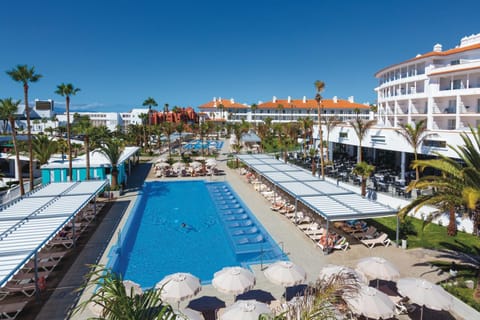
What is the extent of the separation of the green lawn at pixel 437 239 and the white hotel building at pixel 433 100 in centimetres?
A: 590

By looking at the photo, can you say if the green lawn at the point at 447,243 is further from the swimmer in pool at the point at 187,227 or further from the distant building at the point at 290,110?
the distant building at the point at 290,110

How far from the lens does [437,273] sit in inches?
535

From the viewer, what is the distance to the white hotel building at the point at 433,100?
25.6 m

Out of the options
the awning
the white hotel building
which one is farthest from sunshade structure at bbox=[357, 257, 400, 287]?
the white hotel building

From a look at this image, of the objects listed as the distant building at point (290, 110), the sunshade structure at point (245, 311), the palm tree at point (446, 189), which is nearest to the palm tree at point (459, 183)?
the palm tree at point (446, 189)

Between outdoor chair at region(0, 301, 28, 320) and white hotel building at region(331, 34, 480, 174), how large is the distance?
23.5 metres

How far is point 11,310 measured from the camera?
10461mm

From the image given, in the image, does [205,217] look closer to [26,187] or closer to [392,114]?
[26,187]

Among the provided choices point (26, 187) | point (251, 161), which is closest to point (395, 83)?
point (251, 161)

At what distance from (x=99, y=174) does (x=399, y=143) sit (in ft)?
77.7

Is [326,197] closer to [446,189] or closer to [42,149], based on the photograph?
[446,189]

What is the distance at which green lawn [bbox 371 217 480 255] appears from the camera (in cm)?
1640

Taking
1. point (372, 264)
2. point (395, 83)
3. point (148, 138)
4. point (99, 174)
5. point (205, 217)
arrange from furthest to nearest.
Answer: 1. point (148, 138)
2. point (395, 83)
3. point (99, 174)
4. point (205, 217)
5. point (372, 264)

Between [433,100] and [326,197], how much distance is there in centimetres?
2040
